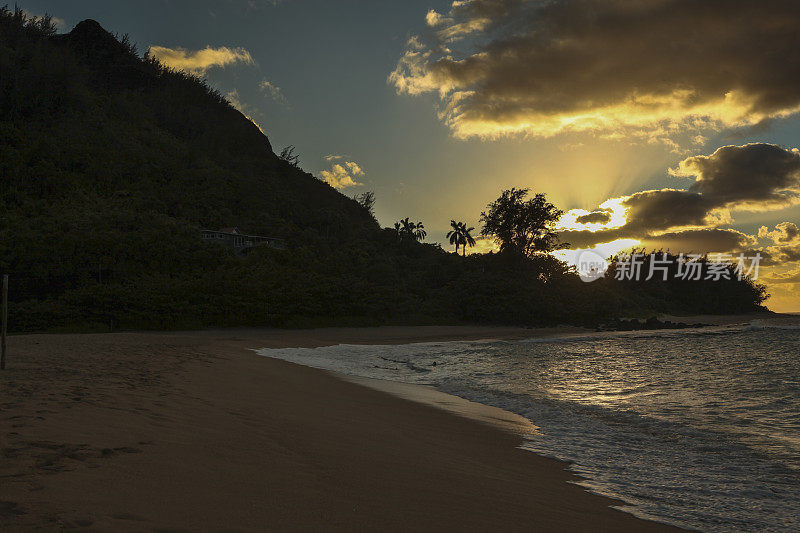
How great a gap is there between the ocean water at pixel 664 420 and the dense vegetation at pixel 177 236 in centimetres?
2430

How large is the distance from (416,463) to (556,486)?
166 cm

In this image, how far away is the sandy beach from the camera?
139 inches

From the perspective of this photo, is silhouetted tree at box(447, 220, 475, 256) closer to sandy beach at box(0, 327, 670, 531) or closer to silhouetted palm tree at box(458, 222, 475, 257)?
silhouetted palm tree at box(458, 222, 475, 257)

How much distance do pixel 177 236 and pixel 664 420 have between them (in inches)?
2031

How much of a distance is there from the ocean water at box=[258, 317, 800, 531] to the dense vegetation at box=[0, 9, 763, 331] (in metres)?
24.3

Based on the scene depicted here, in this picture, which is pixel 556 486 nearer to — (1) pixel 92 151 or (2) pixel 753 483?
(2) pixel 753 483

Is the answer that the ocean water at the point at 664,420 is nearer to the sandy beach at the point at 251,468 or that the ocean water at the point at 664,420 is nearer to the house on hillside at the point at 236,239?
the sandy beach at the point at 251,468

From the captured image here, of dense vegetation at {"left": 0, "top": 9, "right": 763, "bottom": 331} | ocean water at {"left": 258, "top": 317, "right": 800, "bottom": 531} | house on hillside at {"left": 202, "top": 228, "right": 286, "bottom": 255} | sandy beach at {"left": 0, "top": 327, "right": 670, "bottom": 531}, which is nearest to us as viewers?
sandy beach at {"left": 0, "top": 327, "right": 670, "bottom": 531}

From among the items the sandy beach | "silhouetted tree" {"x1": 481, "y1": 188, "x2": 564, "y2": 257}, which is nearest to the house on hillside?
"silhouetted tree" {"x1": 481, "y1": 188, "x2": 564, "y2": 257}

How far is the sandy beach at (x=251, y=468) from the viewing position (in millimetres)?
3535

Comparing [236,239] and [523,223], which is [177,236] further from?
[523,223]

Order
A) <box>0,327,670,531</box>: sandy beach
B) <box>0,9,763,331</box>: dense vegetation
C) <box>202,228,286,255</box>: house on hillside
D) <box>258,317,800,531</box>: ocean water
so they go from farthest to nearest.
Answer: <box>202,228,286,255</box>: house on hillside
<box>0,9,763,331</box>: dense vegetation
<box>258,317,800,531</box>: ocean water
<box>0,327,670,531</box>: sandy beach

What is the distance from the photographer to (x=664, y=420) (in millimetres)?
10336

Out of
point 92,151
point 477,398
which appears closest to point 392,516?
point 477,398
